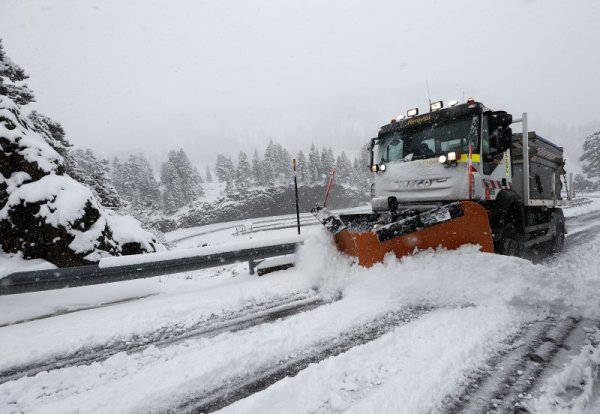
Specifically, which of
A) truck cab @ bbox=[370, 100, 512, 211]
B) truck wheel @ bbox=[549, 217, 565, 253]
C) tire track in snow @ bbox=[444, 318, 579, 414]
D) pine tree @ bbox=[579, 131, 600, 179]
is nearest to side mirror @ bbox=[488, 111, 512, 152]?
truck cab @ bbox=[370, 100, 512, 211]

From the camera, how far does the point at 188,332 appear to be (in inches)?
139

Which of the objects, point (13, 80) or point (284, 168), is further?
point (284, 168)

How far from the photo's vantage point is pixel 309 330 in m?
3.26

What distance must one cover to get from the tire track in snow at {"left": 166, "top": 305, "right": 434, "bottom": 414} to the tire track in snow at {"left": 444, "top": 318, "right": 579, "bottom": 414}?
0.98 metres

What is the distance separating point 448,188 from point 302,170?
219 feet

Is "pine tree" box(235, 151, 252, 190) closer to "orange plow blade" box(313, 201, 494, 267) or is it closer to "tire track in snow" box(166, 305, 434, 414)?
"orange plow blade" box(313, 201, 494, 267)

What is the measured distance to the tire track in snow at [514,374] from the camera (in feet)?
6.58

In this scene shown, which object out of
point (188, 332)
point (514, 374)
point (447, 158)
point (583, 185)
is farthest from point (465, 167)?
point (583, 185)

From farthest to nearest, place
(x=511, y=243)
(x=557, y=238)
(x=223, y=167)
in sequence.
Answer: (x=223, y=167)
(x=557, y=238)
(x=511, y=243)

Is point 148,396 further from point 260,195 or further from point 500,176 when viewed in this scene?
point 260,195

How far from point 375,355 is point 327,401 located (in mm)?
744

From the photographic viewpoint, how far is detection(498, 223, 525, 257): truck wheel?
516 cm

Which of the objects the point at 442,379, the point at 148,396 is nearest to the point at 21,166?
the point at 148,396

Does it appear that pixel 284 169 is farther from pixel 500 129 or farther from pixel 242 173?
pixel 500 129
